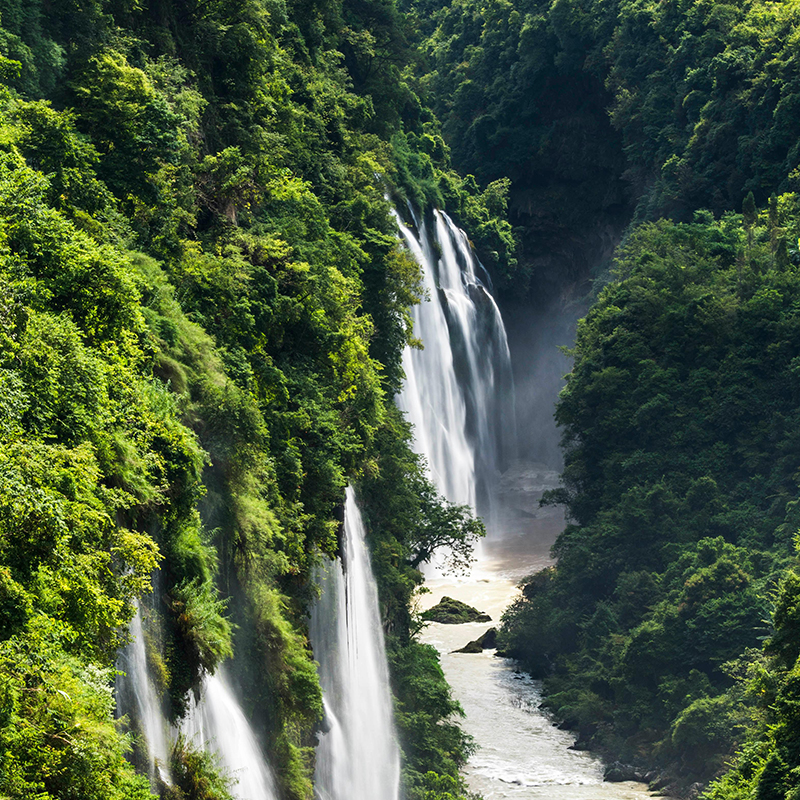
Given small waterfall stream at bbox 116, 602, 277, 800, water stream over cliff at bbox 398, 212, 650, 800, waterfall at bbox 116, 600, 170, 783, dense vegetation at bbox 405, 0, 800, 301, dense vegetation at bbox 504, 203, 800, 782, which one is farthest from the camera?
dense vegetation at bbox 405, 0, 800, 301

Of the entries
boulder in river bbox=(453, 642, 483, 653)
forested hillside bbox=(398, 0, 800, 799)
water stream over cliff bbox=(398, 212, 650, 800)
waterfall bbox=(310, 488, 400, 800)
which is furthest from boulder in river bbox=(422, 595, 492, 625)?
waterfall bbox=(310, 488, 400, 800)

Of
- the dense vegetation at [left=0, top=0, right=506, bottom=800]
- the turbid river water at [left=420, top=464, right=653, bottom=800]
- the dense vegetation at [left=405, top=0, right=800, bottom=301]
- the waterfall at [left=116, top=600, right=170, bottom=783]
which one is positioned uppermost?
the dense vegetation at [left=405, top=0, right=800, bottom=301]

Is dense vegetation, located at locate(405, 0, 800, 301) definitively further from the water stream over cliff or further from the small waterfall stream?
the small waterfall stream

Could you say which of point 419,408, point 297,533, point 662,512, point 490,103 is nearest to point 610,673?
point 662,512

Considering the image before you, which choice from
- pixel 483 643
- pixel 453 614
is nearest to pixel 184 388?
pixel 483 643

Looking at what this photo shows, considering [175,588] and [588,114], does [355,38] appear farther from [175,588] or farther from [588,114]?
[175,588]

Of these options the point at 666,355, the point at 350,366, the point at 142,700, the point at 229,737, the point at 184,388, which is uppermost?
the point at 666,355

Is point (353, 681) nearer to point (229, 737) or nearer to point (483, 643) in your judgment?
point (229, 737)
